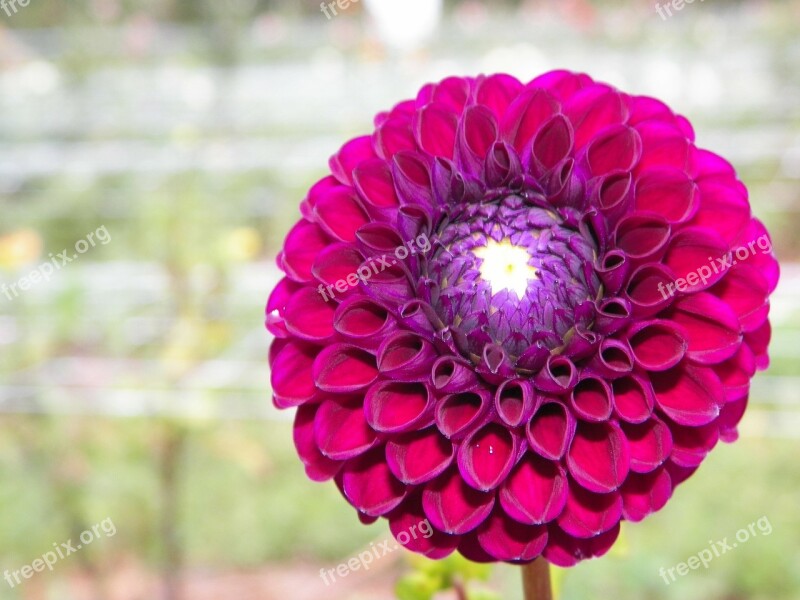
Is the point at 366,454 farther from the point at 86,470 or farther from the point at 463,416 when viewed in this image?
the point at 86,470

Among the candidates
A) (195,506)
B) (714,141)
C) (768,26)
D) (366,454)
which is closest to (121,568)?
(195,506)

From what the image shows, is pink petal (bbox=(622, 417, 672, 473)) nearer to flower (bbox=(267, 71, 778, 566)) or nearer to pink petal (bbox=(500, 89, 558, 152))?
flower (bbox=(267, 71, 778, 566))

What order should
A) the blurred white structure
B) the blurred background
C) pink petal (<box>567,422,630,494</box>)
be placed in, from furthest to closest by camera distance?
the blurred white structure < the blurred background < pink petal (<box>567,422,630,494</box>)

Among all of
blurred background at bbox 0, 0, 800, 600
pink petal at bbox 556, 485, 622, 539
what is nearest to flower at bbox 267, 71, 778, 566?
pink petal at bbox 556, 485, 622, 539

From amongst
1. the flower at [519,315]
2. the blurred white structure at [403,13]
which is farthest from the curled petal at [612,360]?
the blurred white structure at [403,13]

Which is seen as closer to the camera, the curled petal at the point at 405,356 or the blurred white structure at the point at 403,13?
the curled petal at the point at 405,356

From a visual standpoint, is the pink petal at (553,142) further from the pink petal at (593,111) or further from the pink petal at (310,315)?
the pink petal at (310,315)

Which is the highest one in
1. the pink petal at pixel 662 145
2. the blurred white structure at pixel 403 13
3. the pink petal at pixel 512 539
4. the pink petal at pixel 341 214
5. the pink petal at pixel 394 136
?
the blurred white structure at pixel 403 13
